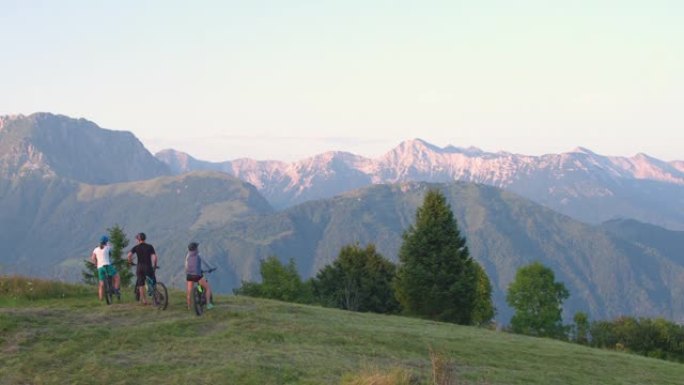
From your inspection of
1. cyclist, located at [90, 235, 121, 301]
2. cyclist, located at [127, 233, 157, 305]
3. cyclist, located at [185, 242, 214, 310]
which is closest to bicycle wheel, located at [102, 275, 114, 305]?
cyclist, located at [90, 235, 121, 301]

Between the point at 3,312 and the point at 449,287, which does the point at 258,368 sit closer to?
the point at 3,312

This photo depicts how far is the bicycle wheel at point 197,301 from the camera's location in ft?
79.6

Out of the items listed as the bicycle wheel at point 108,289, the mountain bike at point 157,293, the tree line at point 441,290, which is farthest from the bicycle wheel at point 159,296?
the tree line at point 441,290

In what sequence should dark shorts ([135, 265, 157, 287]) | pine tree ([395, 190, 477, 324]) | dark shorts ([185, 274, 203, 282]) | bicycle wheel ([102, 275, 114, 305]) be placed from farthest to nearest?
1. pine tree ([395, 190, 477, 324])
2. bicycle wheel ([102, 275, 114, 305])
3. dark shorts ([135, 265, 157, 287])
4. dark shorts ([185, 274, 203, 282])

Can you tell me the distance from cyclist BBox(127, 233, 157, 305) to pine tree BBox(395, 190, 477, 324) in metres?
34.7

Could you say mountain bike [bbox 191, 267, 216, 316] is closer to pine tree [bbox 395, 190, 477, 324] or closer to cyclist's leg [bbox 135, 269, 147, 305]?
cyclist's leg [bbox 135, 269, 147, 305]

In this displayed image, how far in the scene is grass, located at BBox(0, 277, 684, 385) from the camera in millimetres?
16391

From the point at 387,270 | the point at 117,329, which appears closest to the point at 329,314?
the point at 117,329

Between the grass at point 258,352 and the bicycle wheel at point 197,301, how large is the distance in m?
0.35

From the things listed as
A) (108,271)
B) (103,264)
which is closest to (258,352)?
(108,271)

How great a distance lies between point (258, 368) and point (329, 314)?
1402cm

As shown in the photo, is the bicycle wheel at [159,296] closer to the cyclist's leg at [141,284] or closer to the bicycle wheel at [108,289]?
the cyclist's leg at [141,284]

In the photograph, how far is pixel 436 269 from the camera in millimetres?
57625

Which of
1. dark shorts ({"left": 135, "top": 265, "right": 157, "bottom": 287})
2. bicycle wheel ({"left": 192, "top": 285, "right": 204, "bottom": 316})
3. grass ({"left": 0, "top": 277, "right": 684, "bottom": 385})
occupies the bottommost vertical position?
grass ({"left": 0, "top": 277, "right": 684, "bottom": 385})
